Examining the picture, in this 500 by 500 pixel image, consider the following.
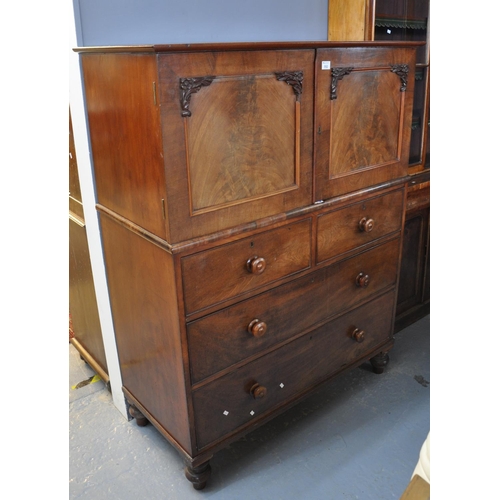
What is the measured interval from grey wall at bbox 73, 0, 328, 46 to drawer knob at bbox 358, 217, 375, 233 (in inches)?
33.8

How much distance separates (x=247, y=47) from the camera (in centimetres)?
138

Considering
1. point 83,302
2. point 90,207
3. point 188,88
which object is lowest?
point 83,302

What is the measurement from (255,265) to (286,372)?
532 millimetres

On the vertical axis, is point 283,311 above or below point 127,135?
below

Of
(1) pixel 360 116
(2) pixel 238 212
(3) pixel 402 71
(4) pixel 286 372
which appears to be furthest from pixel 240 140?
(4) pixel 286 372

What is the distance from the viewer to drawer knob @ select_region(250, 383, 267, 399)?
5.82 ft

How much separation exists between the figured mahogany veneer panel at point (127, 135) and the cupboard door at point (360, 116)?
1.93 feet

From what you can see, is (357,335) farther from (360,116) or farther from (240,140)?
(240,140)

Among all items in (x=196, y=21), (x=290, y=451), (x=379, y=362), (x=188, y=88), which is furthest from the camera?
(x=379, y=362)

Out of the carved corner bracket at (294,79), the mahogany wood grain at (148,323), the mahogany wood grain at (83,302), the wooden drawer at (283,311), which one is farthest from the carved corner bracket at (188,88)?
the mahogany wood grain at (83,302)

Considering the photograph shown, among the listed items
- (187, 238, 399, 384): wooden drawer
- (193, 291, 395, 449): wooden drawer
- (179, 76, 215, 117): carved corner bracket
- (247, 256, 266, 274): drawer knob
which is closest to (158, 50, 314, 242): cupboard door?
(179, 76, 215, 117): carved corner bracket

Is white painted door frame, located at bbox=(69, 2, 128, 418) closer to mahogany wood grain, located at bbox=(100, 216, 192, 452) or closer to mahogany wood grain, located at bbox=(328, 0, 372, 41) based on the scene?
mahogany wood grain, located at bbox=(100, 216, 192, 452)

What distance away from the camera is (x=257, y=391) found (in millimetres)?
1775

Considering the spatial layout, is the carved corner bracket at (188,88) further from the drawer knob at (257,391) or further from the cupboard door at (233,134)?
the drawer knob at (257,391)
